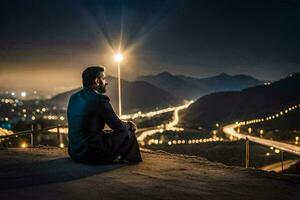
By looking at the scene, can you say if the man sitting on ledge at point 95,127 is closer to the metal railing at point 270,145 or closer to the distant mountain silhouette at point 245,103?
the metal railing at point 270,145

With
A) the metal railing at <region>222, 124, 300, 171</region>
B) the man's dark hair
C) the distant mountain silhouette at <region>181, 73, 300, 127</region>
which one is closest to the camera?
the man's dark hair

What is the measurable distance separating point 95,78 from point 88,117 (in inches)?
34.5

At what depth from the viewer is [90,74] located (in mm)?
8859

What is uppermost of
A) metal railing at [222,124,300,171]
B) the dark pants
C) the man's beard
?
the man's beard

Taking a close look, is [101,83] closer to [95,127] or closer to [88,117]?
[88,117]

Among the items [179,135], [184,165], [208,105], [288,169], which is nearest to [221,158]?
[288,169]

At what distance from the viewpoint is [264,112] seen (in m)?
99.5

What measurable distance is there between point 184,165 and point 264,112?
3694 inches

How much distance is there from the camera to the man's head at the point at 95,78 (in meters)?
8.81

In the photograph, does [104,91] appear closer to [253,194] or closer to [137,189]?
[137,189]

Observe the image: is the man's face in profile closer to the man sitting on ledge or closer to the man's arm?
the man sitting on ledge

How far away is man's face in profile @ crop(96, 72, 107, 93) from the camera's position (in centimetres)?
890

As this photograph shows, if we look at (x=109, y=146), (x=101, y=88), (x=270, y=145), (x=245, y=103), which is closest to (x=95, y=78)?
(x=101, y=88)

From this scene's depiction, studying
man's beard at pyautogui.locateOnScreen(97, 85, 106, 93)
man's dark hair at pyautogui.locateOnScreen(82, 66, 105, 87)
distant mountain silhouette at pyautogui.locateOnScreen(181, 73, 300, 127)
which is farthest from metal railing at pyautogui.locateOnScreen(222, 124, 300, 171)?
distant mountain silhouette at pyautogui.locateOnScreen(181, 73, 300, 127)
